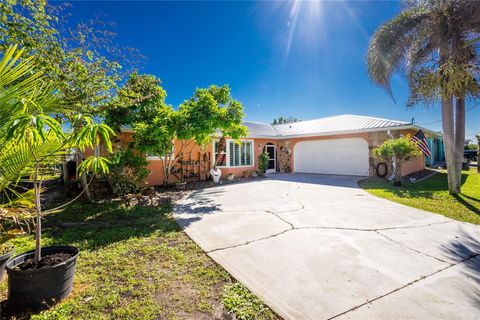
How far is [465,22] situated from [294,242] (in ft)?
30.8

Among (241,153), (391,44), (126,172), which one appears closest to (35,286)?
(126,172)

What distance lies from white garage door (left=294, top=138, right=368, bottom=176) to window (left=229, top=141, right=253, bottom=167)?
12.8ft

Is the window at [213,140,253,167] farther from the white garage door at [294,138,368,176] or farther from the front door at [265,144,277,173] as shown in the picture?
the white garage door at [294,138,368,176]

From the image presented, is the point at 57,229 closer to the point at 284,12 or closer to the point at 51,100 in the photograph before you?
the point at 51,100

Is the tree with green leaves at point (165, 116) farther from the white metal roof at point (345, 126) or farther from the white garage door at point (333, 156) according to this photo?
the white garage door at point (333, 156)

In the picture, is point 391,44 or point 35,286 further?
point 391,44

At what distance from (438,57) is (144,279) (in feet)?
38.5

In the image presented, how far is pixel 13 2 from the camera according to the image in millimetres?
3986

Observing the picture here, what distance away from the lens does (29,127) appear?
5.48 feet

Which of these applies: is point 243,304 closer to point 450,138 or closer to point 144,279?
point 144,279

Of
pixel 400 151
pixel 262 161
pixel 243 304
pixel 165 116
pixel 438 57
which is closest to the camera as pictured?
pixel 243 304

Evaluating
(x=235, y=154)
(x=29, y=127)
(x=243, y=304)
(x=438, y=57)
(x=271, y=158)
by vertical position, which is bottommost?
(x=243, y=304)

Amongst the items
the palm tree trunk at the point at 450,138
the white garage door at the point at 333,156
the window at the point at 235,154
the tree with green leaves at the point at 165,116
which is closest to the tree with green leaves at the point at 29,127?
the tree with green leaves at the point at 165,116

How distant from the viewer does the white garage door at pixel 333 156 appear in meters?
12.9
